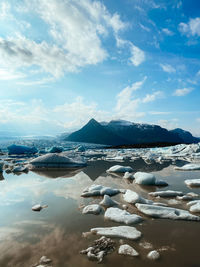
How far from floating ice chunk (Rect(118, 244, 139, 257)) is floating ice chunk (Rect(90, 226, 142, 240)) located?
0.22 meters

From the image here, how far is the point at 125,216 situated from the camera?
2600 millimetres

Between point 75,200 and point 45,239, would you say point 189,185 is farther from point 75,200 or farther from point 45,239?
point 45,239

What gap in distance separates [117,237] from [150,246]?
1.36 ft

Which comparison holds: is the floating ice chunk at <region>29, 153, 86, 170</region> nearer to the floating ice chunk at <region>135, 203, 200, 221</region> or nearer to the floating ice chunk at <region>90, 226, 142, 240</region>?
the floating ice chunk at <region>135, 203, 200, 221</region>

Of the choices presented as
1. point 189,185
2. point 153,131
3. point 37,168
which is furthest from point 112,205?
point 153,131

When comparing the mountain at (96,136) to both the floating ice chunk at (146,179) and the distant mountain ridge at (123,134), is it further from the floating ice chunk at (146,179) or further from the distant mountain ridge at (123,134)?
the floating ice chunk at (146,179)

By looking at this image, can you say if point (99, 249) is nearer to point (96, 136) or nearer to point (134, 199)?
point (134, 199)

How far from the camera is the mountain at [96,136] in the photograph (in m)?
90.1

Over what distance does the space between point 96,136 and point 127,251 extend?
91868mm

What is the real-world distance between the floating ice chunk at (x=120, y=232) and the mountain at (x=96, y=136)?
279 ft

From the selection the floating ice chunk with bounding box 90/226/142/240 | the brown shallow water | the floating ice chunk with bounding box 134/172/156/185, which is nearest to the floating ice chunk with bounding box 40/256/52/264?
the brown shallow water

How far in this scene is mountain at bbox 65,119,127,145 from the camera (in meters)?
90.1

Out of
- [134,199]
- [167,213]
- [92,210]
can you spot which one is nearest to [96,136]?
[134,199]

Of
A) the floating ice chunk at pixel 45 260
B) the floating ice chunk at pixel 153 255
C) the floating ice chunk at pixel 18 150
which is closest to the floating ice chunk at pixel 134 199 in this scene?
the floating ice chunk at pixel 153 255
